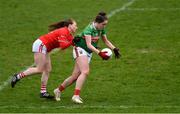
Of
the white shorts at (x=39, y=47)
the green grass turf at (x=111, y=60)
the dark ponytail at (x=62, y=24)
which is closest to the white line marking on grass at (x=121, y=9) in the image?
the green grass turf at (x=111, y=60)

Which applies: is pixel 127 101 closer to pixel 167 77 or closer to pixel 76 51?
pixel 76 51

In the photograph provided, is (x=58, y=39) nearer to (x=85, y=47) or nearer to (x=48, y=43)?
(x=48, y=43)

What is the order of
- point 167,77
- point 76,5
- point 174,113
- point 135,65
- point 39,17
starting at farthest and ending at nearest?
1. point 76,5
2. point 39,17
3. point 135,65
4. point 167,77
5. point 174,113

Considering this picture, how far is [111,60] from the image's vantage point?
1911cm

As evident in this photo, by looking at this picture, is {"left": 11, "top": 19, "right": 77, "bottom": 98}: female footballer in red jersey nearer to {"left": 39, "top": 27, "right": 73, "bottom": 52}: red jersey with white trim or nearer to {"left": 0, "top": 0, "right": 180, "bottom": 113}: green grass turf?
{"left": 39, "top": 27, "right": 73, "bottom": 52}: red jersey with white trim

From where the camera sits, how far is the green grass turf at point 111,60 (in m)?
14.2

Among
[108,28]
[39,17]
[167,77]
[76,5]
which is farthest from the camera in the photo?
[76,5]

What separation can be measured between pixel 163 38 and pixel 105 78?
4859mm

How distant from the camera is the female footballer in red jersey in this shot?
14.1 metres

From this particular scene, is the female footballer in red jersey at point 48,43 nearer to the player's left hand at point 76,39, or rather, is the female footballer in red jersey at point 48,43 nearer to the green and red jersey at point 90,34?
the player's left hand at point 76,39

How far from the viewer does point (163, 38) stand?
70.1ft

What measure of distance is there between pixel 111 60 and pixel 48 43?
4.92 metres

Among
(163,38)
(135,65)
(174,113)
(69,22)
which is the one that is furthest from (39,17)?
(174,113)

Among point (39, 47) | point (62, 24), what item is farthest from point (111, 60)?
point (39, 47)
